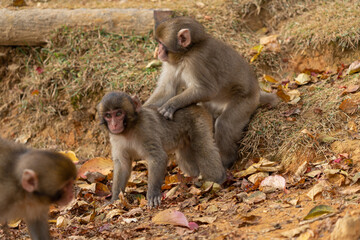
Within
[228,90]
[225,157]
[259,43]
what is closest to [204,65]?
[228,90]

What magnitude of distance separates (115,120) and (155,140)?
594 mm

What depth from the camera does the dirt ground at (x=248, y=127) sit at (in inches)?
184

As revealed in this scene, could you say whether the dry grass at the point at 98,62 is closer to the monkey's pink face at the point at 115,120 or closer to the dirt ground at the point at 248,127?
the dirt ground at the point at 248,127

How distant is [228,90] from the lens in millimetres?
6820

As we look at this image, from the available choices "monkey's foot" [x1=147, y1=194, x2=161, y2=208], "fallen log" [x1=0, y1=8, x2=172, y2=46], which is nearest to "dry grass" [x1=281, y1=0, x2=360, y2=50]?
"fallen log" [x1=0, y1=8, x2=172, y2=46]

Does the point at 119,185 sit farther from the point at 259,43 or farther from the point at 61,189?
the point at 259,43

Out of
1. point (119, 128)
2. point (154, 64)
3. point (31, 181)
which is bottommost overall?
point (119, 128)

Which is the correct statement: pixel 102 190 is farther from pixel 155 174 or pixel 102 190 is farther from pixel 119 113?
pixel 119 113

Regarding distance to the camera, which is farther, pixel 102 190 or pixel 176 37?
pixel 102 190

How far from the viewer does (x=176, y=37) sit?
6336 millimetres

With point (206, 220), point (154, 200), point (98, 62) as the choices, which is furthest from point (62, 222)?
point (98, 62)

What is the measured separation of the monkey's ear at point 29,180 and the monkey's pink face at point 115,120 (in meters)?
1.63

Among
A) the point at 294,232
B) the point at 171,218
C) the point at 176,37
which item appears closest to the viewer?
the point at 294,232

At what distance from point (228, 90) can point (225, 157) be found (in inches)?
36.8
